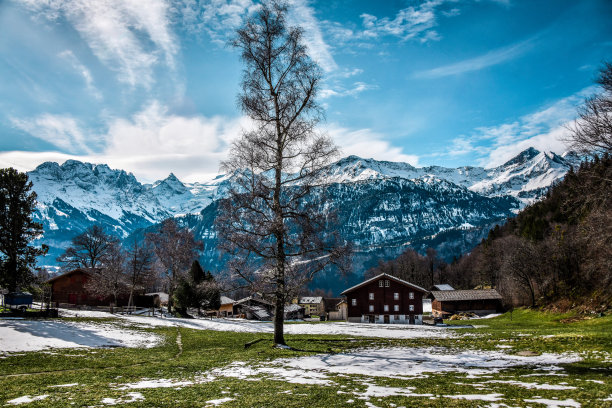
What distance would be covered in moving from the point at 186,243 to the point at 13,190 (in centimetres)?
2194

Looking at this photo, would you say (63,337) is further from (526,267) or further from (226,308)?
(226,308)

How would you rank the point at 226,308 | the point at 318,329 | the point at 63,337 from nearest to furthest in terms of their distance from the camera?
the point at 63,337 < the point at 318,329 < the point at 226,308

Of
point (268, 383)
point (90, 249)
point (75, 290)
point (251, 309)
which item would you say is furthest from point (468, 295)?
point (268, 383)

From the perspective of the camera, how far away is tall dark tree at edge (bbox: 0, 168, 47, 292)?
128 feet

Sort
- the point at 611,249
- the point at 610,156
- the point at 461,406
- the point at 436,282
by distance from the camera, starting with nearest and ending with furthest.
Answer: the point at 461,406
the point at 610,156
the point at 611,249
the point at 436,282

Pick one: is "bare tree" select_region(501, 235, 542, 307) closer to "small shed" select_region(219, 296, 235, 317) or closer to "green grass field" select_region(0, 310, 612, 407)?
"green grass field" select_region(0, 310, 612, 407)

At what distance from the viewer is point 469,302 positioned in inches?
3738

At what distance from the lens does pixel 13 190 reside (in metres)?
40.0

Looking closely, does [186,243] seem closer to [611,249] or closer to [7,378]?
[7,378]

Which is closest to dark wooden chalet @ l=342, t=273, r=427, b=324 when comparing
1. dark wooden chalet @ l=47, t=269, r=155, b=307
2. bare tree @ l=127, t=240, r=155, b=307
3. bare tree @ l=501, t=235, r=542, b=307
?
bare tree @ l=501, t=235, r=542, b=307

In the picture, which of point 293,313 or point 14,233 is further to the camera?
point 293,313

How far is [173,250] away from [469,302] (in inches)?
2857

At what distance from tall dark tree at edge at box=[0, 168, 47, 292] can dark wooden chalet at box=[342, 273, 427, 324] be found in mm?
52662

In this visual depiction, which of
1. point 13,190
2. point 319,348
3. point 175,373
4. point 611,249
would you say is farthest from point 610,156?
point 13,190
